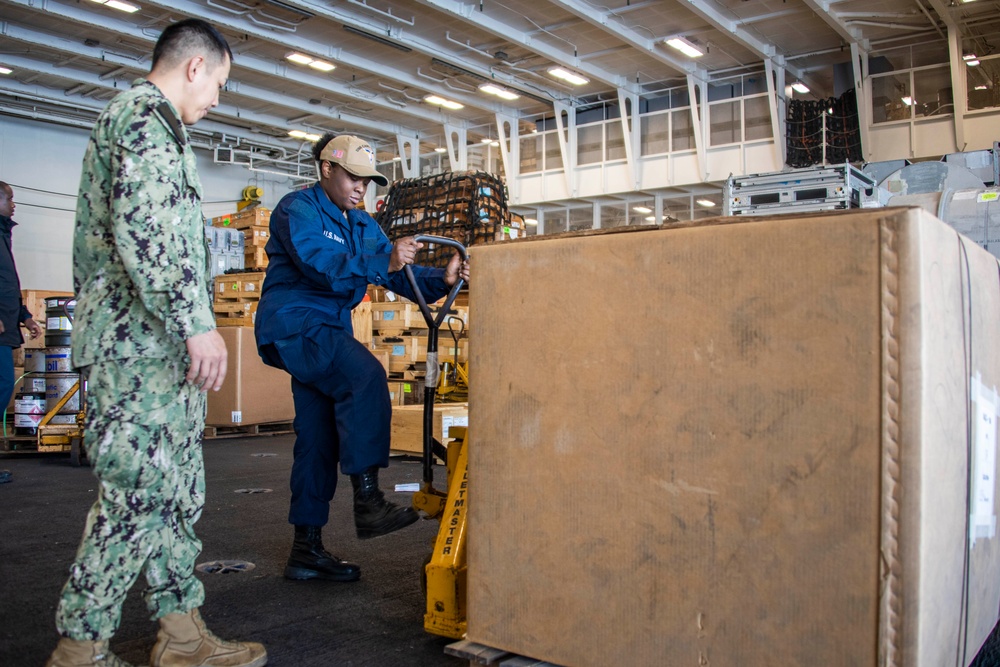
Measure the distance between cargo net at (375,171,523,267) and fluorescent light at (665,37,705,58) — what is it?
880 centimetres

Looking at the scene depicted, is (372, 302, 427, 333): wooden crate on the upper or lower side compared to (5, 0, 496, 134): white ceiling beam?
lower

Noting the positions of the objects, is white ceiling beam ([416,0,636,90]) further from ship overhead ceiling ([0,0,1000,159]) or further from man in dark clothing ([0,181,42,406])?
man in dark clothing ([0,181,42,406])

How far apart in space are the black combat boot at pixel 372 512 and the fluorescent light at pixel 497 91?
17001 mm

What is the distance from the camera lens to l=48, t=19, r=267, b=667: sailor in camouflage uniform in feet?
6.16

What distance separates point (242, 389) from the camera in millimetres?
8703

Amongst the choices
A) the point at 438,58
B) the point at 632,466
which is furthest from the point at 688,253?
the point at 438,58

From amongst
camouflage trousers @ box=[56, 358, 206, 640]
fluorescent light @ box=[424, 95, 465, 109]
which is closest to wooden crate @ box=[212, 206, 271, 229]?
fluorescent light @ box=[424, 95, 465, 109]

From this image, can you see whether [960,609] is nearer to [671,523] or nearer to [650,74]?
[671,523]

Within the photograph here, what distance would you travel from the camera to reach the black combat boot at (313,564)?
2986 mm

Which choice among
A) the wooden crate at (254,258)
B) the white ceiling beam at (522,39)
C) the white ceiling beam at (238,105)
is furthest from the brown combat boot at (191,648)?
the white ceiling beam at (238,105)

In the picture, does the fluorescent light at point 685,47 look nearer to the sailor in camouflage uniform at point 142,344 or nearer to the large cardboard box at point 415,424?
the large cardboard box at point 415,424

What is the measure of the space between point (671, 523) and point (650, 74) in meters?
18.4

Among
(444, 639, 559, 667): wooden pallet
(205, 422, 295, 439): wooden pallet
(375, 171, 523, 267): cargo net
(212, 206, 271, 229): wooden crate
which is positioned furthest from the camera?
(212, 206, 271, 229): wooden crate

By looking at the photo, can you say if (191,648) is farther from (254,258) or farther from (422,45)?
(422,45)
